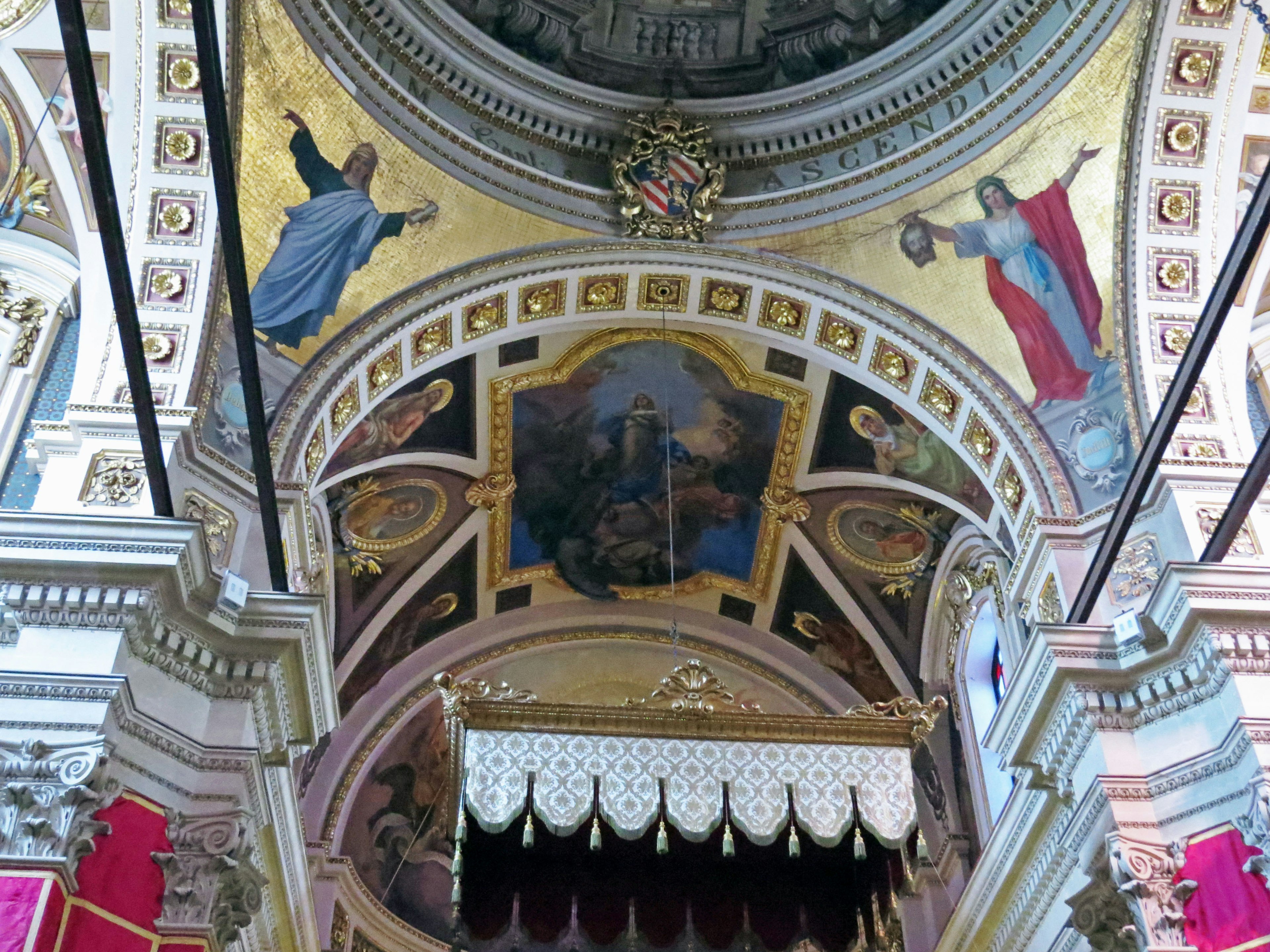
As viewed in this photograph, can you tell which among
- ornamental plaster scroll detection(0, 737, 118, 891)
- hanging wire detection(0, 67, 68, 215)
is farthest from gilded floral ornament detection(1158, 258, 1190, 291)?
hanging wire detection(0, 67, 68, 215)

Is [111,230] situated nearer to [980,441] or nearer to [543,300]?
[543,300]

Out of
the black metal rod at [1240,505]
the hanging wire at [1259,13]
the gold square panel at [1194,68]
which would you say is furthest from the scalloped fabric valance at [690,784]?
the gold square panel at [1194,68]

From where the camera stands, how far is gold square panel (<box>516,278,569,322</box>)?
1188cm

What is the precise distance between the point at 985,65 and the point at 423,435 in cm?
547

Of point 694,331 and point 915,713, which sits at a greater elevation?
point 694,331

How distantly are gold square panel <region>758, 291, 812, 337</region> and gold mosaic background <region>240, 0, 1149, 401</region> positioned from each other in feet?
1.22

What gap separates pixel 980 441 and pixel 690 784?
4224mm

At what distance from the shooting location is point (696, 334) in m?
12.5

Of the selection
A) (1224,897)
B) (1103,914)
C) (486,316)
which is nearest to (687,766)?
(1103,914)

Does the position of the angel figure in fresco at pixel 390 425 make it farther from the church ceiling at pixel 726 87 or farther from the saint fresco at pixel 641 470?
the church ceiling at pixel 726 87

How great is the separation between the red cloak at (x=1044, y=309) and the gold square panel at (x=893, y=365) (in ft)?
2.64

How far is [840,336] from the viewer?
12.0 m

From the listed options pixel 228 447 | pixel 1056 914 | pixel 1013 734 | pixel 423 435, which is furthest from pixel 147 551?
pixel 1056 914

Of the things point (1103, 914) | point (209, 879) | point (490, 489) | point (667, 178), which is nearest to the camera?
point (209, 879)
